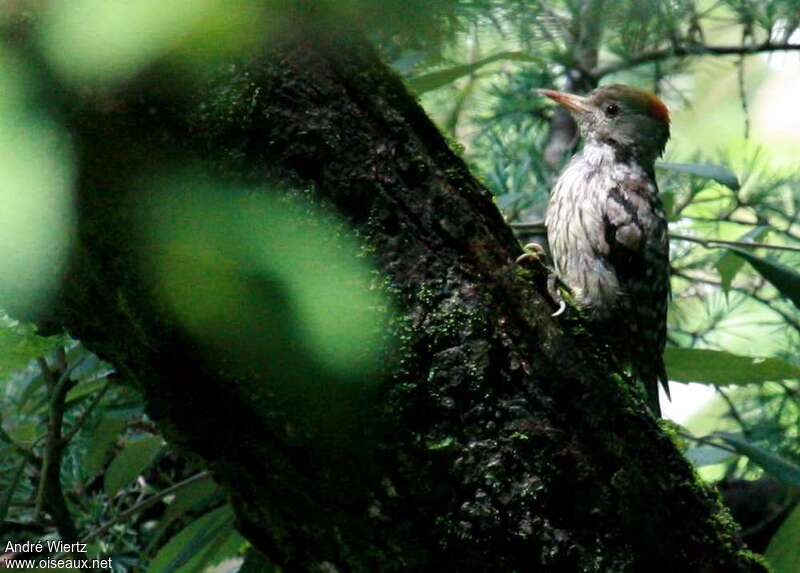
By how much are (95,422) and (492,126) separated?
2.17 meters

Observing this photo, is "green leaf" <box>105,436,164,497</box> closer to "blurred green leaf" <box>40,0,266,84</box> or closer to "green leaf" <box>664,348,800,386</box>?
"green leaf" <box>664,348,800,386</box>

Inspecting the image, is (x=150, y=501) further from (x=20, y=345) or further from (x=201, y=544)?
(x=20, y=345)

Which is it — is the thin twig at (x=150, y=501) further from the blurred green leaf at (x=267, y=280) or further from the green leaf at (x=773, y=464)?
the green leaf at (x=773, y=464)

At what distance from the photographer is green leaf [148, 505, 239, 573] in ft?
8.46

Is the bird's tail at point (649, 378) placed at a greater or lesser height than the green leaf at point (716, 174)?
lesser

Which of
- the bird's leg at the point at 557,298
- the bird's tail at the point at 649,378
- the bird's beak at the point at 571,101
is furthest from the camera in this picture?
the bird's beak at the point at 571,101

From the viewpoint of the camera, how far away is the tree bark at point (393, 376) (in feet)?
5.63

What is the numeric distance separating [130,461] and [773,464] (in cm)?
164

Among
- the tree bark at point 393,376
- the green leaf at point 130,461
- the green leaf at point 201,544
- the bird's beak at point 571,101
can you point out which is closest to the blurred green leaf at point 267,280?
the tree bark at point 393,376

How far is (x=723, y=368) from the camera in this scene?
2.80m

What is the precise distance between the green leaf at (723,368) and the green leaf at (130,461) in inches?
55.8

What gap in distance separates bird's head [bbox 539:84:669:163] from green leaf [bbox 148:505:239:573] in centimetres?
210

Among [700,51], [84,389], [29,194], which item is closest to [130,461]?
[84,389]

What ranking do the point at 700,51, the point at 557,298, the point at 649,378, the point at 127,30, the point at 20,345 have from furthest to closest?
the point at 700,51 < the point at 649,378 < the point at 20,345 < the point at 557,298 < the point at 127,30
